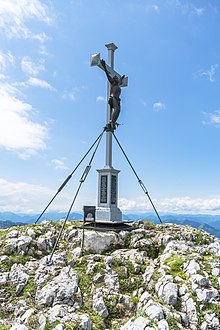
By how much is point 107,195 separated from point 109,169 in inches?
45.8

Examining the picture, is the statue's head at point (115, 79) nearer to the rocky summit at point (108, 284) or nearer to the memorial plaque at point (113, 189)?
the memorial plaque at point (113, 189)

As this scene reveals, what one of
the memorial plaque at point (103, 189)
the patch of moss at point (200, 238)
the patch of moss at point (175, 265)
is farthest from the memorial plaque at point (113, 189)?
the patch of moss at point (175, 265)

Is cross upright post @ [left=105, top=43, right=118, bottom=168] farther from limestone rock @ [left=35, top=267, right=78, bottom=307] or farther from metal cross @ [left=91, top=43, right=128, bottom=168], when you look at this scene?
limestone rock @ [left=35, top=267, right=78, bottom=307]

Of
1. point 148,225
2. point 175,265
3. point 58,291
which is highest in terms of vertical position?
point 148,225

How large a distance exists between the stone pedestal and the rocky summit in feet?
5.10

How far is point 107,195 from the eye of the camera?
11703 millimetres

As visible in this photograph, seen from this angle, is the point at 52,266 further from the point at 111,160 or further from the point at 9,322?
the point at 111,160

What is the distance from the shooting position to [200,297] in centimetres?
611

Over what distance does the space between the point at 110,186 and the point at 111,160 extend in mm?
1244

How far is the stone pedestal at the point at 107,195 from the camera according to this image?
37.6 feet

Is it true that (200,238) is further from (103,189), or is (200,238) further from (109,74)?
(109,74)

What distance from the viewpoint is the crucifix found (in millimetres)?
11438

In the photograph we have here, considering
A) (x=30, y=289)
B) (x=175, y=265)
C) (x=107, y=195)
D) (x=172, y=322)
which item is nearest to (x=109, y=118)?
(x=107, y=195)

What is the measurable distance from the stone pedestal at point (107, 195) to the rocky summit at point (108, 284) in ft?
5.10
